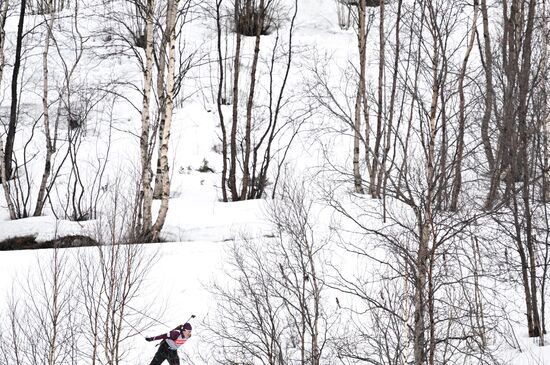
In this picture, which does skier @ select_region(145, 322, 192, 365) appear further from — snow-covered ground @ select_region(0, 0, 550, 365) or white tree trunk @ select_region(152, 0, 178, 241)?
white tree trunk @ select_region(152, 0, 178, 241)

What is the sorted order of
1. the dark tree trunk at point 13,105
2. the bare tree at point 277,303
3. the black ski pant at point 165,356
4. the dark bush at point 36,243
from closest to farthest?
1. the black ski pant at point 165,356
2. the bare tree at point 277,303
3. the dark bush at point 36,243
4. the dark tree trunk at point 13,105

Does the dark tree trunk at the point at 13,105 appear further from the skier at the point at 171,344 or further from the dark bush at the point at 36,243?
the skier at the point at 171,344

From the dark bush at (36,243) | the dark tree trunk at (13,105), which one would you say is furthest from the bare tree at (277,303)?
the dark tree trunk at (13,105)

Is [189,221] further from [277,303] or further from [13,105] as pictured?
[13,105]

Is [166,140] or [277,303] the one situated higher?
[166,140]

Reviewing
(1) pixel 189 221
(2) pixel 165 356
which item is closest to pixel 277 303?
(2) pixel 165 356

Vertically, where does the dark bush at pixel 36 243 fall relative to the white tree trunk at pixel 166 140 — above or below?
below

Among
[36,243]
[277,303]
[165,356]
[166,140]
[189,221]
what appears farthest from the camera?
[189,221]

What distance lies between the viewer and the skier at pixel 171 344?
996 centimetres

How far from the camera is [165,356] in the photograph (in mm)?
10016

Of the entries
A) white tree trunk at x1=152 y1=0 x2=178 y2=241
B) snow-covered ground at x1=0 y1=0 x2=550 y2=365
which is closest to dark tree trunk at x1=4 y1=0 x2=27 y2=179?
snow-covered ground at x1=0 y1=0 x2=550 y2=365

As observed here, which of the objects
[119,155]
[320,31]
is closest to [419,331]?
[119,155]

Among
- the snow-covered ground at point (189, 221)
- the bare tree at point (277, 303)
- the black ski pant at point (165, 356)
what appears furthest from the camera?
the snow-covered ground at point (189, 221)

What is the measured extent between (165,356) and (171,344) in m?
0.19
